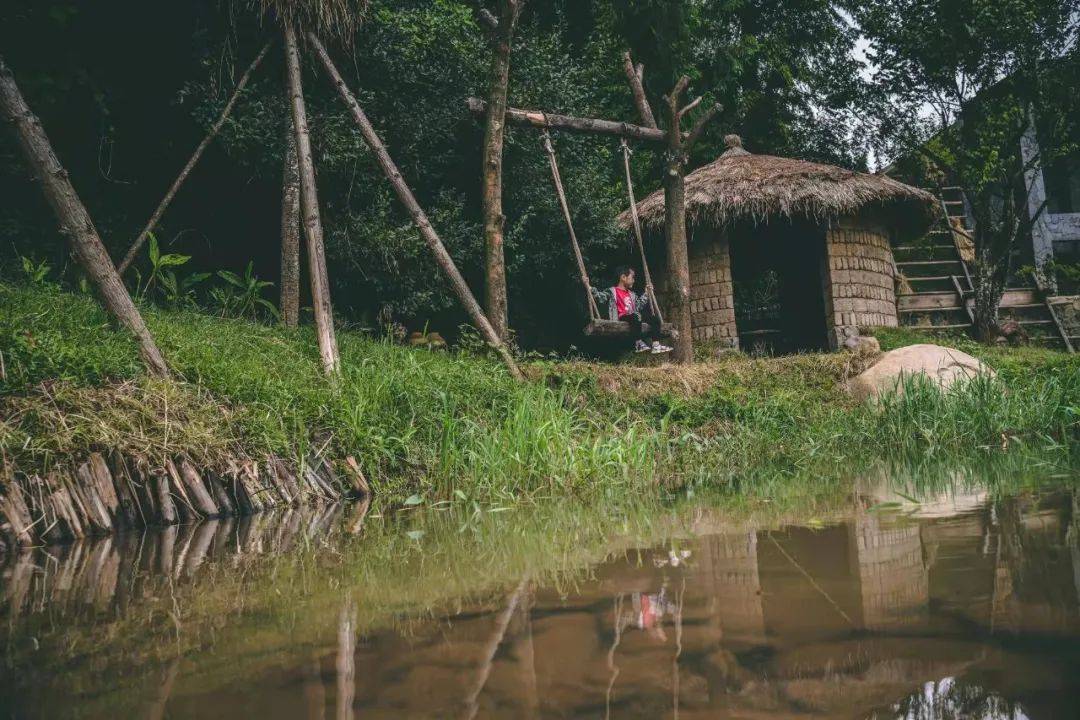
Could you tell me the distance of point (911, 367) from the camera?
757 centimetres

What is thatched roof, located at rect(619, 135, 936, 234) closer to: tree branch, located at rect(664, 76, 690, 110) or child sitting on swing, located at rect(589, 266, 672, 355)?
child sitting on swing, located at rect(589, 266, 672, 355)

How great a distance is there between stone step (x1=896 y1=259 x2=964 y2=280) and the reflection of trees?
15129 millimetres

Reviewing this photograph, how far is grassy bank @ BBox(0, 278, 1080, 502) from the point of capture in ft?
13.1

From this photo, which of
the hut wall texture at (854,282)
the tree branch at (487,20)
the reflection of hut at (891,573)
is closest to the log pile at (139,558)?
the reflection of hut at (891,573)

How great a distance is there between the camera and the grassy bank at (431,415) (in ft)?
13.1

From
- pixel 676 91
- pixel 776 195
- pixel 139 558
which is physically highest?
pixel 676 91

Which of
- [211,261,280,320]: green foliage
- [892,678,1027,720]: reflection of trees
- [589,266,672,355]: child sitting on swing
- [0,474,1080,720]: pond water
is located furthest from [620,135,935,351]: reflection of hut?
[892,678,1027,720]: reflection of trees

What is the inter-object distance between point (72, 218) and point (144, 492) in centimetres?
188

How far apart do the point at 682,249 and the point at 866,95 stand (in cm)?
768

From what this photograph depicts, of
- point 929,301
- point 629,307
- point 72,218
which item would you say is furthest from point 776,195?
point 72,218

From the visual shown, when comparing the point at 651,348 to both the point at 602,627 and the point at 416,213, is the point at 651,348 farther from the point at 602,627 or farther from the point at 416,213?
the point at 602,627

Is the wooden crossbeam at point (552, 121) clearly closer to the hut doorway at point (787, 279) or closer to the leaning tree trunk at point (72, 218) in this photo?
the leaning tree trunk at point (72, 218)

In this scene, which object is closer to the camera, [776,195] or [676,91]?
[676,91]

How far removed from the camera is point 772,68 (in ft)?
53.1
